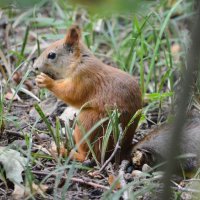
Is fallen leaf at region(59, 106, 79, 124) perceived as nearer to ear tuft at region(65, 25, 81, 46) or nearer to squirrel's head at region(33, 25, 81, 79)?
squirrel's head at region(33, 25, 81, 79)

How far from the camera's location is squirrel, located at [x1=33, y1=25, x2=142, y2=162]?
3.16m

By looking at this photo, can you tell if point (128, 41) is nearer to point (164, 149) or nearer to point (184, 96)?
point (164, 149)

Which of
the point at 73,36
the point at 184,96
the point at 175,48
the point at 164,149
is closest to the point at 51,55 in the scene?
the point at 73,36

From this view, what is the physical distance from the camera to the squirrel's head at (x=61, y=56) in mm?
3611

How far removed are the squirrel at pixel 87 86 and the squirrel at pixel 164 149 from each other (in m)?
0.11

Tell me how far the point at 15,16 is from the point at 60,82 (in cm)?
209

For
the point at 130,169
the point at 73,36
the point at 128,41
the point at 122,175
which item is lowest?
the point at 130,169

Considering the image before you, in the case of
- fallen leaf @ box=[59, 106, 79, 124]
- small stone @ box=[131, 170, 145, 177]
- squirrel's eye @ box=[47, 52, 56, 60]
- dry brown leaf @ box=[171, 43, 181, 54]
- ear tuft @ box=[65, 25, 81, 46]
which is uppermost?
ear tuft @ box=[65, 25, 81, 46]

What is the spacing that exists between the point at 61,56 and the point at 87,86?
0.42 m

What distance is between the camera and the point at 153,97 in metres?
3.82

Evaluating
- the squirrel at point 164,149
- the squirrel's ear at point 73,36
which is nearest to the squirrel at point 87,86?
the squirrel's ear at point 73,36

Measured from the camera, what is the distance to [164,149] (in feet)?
9.57

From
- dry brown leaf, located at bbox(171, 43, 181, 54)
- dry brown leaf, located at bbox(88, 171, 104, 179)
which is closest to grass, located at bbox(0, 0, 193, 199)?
dry brown leaf, located at bbox(171, 43, 181, 54)

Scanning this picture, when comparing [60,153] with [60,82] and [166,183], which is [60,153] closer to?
[60,82]
